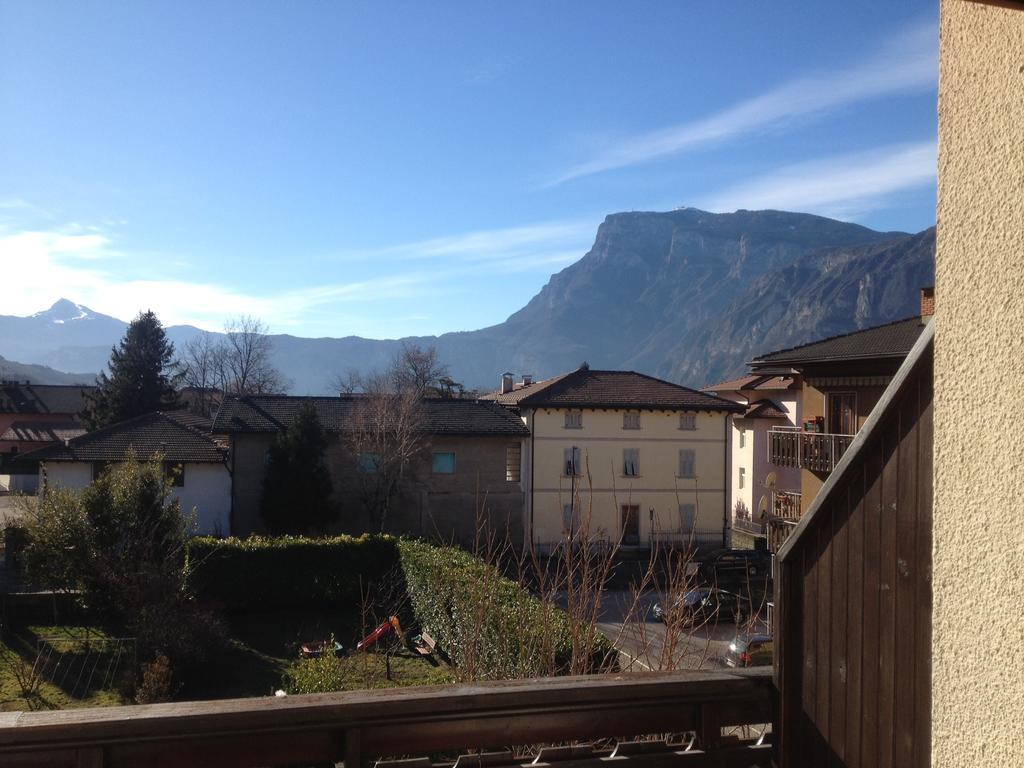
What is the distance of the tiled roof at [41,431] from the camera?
178 feet

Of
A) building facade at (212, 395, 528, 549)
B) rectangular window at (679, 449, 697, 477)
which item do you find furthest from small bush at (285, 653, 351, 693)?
rectangular window at (679, 449, 697, 477)

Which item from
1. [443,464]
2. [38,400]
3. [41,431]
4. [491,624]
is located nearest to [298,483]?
[443,464]

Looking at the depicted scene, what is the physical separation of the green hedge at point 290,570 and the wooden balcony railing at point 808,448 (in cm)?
954

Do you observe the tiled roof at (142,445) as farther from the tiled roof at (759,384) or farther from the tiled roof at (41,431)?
the tiled roof at (41,431)

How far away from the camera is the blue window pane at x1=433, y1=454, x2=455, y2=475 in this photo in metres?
31.2

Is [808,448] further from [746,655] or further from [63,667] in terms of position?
[63,667]

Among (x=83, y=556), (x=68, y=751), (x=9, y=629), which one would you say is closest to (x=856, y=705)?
(x=68, y=751)

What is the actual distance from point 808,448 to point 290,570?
1264 cm

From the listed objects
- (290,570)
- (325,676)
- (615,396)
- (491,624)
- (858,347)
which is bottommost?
(290,570)

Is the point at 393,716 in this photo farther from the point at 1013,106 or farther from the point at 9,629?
the point at 9,629

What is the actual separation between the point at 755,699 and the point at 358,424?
2840 centimetres

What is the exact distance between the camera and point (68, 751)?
89.1 inches

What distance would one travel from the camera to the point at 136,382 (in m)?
44.1

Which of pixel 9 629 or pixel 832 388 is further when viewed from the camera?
pixel 9 629
